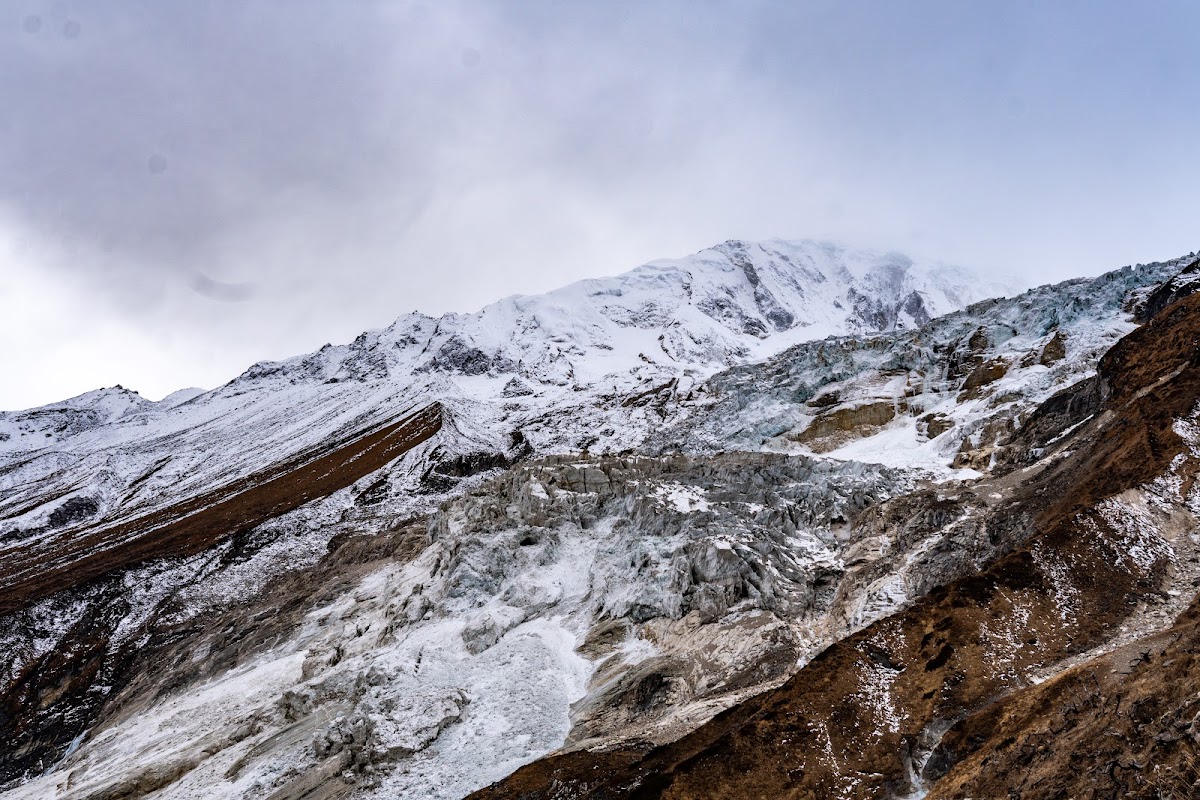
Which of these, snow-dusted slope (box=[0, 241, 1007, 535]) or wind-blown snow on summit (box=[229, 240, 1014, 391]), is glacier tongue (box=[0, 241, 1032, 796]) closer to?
snow-dusted slope (box=[0, 241, 1007, 535])

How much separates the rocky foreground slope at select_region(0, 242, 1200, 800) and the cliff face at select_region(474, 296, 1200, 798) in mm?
85

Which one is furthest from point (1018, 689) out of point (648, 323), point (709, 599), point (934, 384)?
point (648, 323)

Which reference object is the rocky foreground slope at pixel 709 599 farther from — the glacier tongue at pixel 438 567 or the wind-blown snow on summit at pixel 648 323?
the wind-blown snow on summit at pixel 648 323

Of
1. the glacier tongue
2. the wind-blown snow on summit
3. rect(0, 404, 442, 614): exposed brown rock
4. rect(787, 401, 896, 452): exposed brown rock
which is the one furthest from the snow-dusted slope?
rect(787, 401, 896, 452): exposed brown rock

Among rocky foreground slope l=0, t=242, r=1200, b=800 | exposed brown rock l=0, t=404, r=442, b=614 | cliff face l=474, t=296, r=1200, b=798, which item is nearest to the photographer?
cliff face l=474, t=296, r=1200, b=798

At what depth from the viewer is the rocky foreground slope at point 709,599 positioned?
14.0 meters

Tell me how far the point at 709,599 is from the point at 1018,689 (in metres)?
12.4

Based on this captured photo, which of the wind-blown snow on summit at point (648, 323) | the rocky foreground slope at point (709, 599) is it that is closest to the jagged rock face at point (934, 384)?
the rocky foreground slope at point (709, 599)

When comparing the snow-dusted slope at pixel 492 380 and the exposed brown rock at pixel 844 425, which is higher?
A: the snow-dusted slope at pixel 492 380

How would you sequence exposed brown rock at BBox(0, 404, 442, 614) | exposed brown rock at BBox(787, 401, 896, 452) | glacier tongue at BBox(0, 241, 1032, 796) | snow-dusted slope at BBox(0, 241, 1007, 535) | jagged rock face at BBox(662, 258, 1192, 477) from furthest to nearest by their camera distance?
1. snow-dusted slope at BBox(0, 241, 1007, 535)
2. exposed brown rock at BBox(0, 404, 442, 614)
3. exposed brown rock at BBox(787, 401, 896, 452)
4. jagged rock face at BBox(662, 258, 1192, 477)
5. glacier tongue at BBox(0, 241, 1032, 796)

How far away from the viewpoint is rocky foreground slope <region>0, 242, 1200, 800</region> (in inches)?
552

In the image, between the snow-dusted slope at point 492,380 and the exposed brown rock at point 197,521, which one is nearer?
the exposed brown rock at point 197,521

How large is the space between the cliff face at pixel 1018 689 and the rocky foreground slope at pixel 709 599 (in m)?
0.08

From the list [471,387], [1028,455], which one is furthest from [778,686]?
[471,387]
